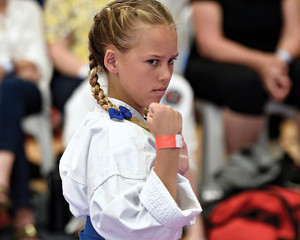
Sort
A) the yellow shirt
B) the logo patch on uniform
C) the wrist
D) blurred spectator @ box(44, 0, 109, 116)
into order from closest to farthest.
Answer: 1. the logo patch on uniform
2. the yellow shirt
3. blurred spectator @ box(44, 0, 109, 116)
4. the wrist

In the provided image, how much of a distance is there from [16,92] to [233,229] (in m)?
0.82

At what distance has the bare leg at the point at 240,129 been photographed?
1946 millimetres

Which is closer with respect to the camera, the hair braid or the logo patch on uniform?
the hair braid

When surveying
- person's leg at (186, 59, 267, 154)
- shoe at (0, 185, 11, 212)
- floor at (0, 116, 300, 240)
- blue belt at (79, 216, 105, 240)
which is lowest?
floor at (0, 116, 300, 240)

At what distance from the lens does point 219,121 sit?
6.70ft

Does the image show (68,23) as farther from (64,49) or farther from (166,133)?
(166,133)

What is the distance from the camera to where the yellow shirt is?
1502mm

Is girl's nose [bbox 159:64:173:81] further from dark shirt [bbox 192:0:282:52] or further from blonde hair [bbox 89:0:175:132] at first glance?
dark shirt [bbox 192:0:282:52]

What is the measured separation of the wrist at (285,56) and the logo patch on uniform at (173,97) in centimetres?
95

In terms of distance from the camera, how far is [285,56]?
2.03m

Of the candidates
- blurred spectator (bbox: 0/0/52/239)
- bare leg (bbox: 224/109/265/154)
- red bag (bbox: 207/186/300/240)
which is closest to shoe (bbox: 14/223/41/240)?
blurred spectator (bbox: 0/0/52/239)

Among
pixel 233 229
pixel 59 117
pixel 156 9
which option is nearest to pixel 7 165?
pixel 59 117

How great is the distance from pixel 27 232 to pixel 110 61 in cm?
119

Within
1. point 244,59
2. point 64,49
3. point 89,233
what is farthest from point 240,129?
point 89,233
